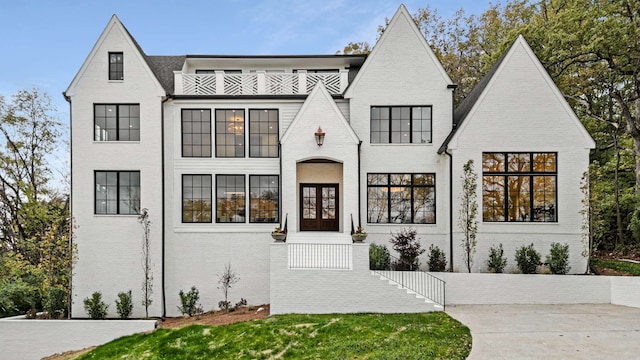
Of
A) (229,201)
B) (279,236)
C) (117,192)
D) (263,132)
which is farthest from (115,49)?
(279,236)

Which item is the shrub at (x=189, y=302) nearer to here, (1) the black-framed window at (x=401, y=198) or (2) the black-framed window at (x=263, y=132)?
(2) the black-framed window at (x=263, y=132)

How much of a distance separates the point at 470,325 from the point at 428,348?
88.8 inches

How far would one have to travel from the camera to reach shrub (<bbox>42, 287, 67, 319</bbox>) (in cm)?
1251

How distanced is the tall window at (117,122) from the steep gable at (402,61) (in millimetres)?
8866

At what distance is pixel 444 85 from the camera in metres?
13.7

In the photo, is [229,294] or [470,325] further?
[229,294]

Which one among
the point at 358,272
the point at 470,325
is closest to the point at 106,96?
the point at 358,272

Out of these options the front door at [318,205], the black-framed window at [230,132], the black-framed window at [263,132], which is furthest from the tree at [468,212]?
the black-framed window at [230,132]

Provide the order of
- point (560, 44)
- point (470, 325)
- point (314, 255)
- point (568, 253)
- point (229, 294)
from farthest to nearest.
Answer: point (560, 44), point (229, 294), point (568, 253), point (314, 255), point (470, 325)

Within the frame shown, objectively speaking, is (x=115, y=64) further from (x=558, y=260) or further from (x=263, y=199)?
(x=558, y=260)

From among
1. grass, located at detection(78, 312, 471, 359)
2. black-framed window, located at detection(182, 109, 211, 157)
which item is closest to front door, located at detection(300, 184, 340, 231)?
black-framed window, located at detection(182, 109, 211, 157)

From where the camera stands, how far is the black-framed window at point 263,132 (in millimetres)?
14023

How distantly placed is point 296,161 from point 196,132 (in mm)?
4600

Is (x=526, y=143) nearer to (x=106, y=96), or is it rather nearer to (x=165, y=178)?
(x=165, y=178)
